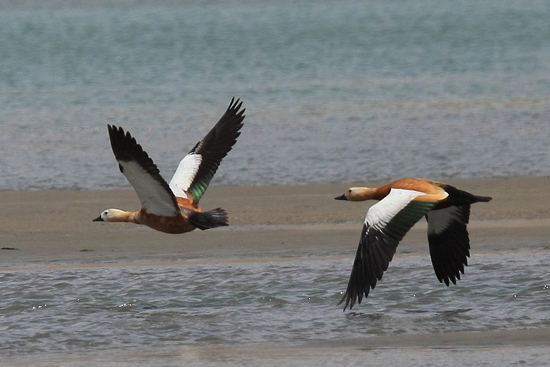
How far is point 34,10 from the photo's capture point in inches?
2699

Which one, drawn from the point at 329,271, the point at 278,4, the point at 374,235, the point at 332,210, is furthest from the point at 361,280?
the point at 278,4

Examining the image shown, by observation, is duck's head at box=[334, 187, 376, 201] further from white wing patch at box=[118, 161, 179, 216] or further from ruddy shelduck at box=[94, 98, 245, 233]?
white wing patch at box=[118, 161, 179, 216]

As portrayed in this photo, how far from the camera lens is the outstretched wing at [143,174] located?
9.99 meters

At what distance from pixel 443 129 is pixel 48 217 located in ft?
27.3

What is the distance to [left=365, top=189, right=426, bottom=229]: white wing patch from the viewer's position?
31.3 feet

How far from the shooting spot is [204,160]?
1189cm

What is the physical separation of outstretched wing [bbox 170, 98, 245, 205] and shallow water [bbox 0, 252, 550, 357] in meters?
0.70

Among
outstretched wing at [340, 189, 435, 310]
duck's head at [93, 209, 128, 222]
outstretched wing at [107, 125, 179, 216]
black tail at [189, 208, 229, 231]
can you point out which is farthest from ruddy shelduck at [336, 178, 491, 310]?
duck's head at [93, 209, 128, 222]

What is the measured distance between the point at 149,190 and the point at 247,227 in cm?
311

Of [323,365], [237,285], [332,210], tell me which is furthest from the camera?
[332,210]

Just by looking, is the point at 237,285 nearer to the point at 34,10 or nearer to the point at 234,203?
the point at 234,203

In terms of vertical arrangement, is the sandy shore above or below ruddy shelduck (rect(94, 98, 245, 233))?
below

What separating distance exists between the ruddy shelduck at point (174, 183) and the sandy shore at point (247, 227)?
0.88 metres

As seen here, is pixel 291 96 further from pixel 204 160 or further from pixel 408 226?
pixel 408 226
